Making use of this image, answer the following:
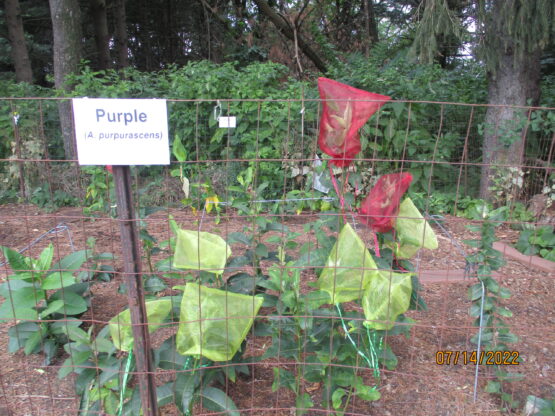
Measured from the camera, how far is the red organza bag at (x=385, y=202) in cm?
193

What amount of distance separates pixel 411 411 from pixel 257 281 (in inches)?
38.1

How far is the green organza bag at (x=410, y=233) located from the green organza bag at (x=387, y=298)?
240 mm

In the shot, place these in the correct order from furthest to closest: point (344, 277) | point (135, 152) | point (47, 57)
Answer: point (47, 57), point (344, 277), point (135, 152)

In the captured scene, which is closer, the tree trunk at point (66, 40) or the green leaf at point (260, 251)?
the green leaf at point (260, 251)

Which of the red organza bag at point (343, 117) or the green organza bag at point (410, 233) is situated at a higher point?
the red organza bag at point (343, 117)

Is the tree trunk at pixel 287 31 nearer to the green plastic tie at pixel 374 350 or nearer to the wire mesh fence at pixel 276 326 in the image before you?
the wire mesh fence at pixel 276 326

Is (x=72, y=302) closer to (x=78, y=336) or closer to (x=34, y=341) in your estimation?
(x=34, y=341)

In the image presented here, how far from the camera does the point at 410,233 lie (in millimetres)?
1965

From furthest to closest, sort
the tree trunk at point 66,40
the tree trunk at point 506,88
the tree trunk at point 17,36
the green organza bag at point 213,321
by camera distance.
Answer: the tree trunk at point 17,36, the tree trunk at point 66,40, the tree trunk at point 506,88, the green organza bag at point 213,321

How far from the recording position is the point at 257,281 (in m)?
1.98

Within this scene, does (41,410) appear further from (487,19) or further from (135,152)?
(487,19)

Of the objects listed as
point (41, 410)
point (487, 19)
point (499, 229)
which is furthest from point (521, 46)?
point (41, 410)

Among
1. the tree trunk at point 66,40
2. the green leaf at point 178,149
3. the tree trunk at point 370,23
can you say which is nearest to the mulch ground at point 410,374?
the green leaf at point 178,149

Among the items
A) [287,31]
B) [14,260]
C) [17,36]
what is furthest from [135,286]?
[17,36]
